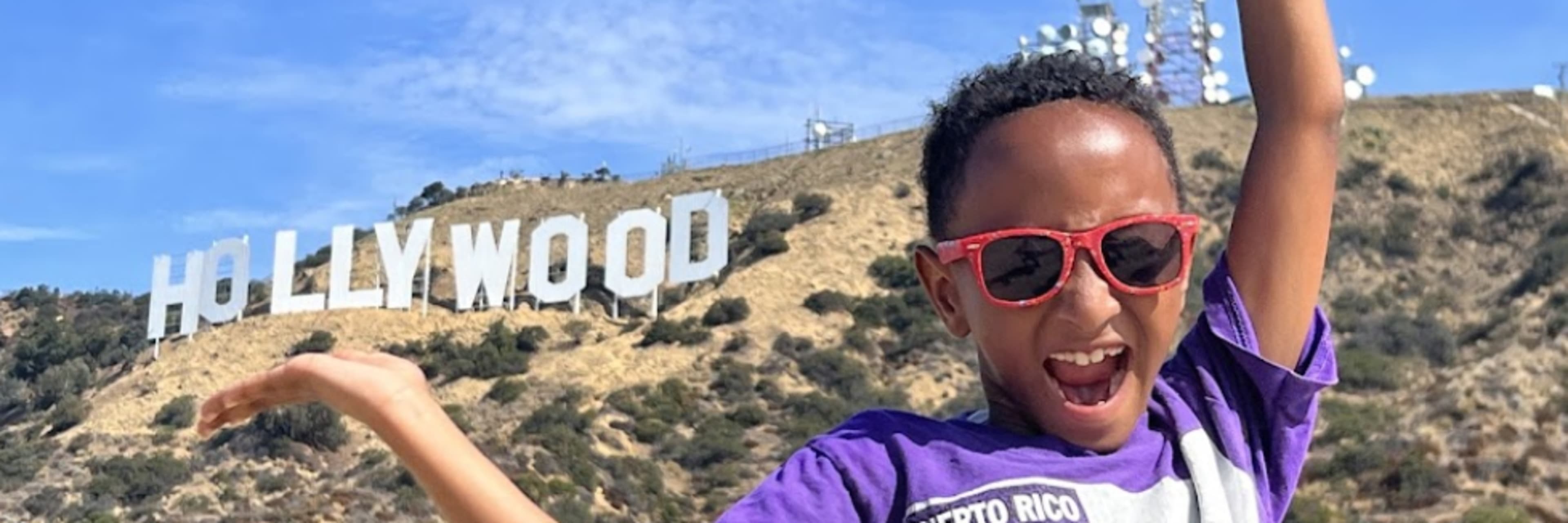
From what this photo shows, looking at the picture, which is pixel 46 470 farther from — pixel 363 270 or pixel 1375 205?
pixel 1375 205

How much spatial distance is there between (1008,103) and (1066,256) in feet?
0.68

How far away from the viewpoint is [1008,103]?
1745 millimetres

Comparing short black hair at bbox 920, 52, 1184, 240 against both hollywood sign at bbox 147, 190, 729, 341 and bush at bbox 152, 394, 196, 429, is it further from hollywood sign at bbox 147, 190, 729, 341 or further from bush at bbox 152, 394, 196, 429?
bush at bbox 152, 394, 196, 429

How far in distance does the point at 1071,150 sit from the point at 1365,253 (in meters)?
39.9

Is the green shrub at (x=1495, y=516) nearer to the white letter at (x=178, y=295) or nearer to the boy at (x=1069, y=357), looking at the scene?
the boy at (x=1069, y=357)

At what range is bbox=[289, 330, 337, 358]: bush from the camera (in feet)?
125

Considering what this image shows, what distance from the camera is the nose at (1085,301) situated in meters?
1.64

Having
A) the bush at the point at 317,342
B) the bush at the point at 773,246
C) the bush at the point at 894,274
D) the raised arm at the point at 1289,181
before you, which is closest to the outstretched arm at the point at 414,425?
the raised arm at the point at 1289,181

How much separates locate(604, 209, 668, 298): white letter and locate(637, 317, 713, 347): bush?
2.96ft

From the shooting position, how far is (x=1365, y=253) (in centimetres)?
3909

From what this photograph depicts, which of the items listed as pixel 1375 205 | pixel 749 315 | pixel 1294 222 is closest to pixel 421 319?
pixel 749 315

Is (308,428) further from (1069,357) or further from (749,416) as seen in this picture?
(1069,357)

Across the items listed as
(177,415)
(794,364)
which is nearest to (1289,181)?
(794,364)

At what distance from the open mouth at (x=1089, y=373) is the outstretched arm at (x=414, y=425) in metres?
0.56
